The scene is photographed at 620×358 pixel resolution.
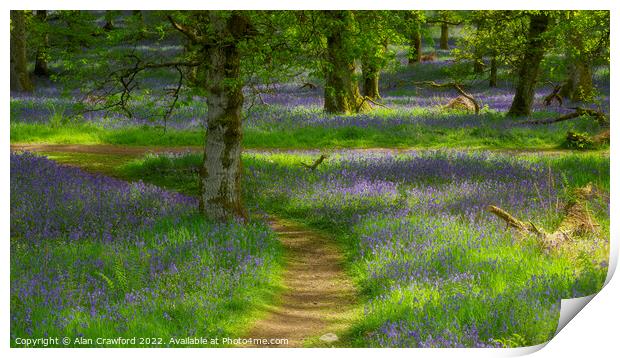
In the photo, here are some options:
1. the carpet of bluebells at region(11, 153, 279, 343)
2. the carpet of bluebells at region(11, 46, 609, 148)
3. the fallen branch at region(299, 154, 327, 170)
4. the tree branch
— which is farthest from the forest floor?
the carpet of bluebells at region(11, 46, 609, 148)

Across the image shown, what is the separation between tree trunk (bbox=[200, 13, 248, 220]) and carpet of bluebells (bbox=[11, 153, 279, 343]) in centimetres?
36

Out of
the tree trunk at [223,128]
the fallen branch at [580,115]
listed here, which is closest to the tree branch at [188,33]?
the tree trunk at [223,128]

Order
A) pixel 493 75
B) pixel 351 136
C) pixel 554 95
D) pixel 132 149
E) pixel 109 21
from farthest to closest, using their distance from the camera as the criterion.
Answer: pixel 493 75
pixel 554 95
pixel 351 136
pixel 132 149
pixel 109 21

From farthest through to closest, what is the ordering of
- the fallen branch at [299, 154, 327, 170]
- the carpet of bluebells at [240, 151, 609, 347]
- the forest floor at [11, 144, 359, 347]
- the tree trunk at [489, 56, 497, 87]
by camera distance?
1. the tree trunk at [489, 56, 497, 87]
2. the fallen branch at [299, 154, 327, 170]
3. the forest floor at [11, 144, 359, 347]
4. the carpet of bluebells at [240, 151, 609, 347]

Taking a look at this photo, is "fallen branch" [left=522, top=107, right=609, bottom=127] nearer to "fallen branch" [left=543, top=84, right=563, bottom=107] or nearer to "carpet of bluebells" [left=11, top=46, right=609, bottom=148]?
"carpet of bluebells" [left=11, top=46, right=609, bottom=148]

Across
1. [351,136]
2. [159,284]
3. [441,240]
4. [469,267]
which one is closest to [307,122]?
[351,136]

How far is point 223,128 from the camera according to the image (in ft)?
27.4

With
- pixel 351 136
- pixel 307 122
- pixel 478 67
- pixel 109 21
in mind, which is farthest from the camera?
pixel 307 122

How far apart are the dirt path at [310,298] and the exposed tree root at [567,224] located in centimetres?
196

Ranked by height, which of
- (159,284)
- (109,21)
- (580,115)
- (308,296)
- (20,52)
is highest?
(109,21)

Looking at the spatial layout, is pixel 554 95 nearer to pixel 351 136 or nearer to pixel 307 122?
pixel 351 136

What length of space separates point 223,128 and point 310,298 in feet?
8.17

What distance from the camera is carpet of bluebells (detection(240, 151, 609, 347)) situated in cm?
567

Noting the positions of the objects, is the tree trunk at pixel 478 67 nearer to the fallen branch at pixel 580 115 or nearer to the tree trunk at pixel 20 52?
the fallen branch at pixel 580 115
